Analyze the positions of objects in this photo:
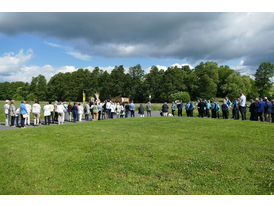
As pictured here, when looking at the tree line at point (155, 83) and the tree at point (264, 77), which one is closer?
the tree line at point (155, 83)

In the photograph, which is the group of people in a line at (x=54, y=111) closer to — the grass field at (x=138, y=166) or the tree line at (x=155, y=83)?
the grass field at (x=138, y=166)

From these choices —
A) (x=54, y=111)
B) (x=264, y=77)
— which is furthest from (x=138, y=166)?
(x=264, y=77)

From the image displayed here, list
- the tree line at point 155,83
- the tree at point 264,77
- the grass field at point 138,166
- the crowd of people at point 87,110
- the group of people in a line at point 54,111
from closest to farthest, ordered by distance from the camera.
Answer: the grass field at point 138,166 → the group of people in a line at point 54,111 → the crowd of people at point 87,110 → the tree line at point 155,83 → the tree at point 264,77

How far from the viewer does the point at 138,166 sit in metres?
6.07

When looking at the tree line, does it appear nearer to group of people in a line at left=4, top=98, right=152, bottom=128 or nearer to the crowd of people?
the crowd of people

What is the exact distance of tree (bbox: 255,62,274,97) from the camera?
78.4m

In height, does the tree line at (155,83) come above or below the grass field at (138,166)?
above

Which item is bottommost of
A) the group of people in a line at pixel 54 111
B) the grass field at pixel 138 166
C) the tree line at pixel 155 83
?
the grass field at pixel 138 166

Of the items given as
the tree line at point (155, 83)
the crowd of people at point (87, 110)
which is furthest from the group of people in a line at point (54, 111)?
the tree line at point (155, 83)

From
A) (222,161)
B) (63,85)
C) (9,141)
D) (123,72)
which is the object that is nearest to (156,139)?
(222,161)

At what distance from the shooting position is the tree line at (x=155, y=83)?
7544 centimetres

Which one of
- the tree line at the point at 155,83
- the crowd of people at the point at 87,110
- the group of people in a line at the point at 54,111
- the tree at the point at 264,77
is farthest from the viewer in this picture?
the tree at the point at 264,77

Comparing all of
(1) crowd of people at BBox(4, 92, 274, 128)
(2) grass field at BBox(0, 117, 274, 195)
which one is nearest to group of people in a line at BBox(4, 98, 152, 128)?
(1) crowd of people at BBox(4, 92, 274, 128)

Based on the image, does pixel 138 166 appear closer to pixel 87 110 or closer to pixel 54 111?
pixel 54 111
